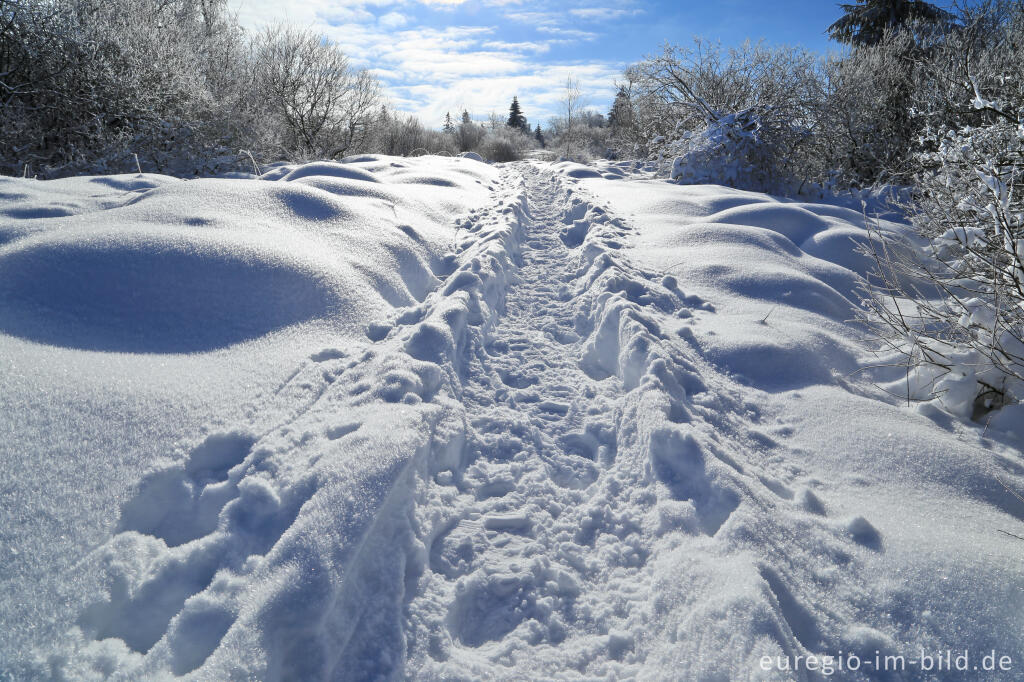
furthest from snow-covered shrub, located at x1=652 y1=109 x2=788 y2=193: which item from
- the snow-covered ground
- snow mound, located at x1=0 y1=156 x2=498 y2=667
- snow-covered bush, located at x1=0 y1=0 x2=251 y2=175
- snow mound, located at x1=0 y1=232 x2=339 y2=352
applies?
snow-covered bush, located at x1=0 y1=0 x2=251 y2=175

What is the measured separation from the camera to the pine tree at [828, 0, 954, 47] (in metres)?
15.1

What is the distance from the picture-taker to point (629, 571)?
1.74 meters

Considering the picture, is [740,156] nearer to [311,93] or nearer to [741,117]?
[741,117]

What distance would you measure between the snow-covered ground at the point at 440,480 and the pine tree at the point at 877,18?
61.3ft

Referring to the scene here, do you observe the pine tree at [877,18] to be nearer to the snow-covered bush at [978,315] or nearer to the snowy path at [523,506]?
the snow-covered bush at [978,315]

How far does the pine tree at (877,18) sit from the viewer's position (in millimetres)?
15078

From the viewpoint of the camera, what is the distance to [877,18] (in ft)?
53.1

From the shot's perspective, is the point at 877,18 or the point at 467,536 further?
the point at 877,18

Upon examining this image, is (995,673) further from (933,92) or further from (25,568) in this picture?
(933,92)

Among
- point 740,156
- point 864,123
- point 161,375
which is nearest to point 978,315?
point 161,375

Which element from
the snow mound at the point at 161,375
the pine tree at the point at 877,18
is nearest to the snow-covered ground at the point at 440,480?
the snow mound at the point at 161,375

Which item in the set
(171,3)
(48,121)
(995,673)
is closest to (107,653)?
(995,673)

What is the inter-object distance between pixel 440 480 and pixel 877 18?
2295 centimetres

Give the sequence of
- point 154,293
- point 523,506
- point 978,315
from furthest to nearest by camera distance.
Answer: point 154,293 → point 978,315 → point 523,506
